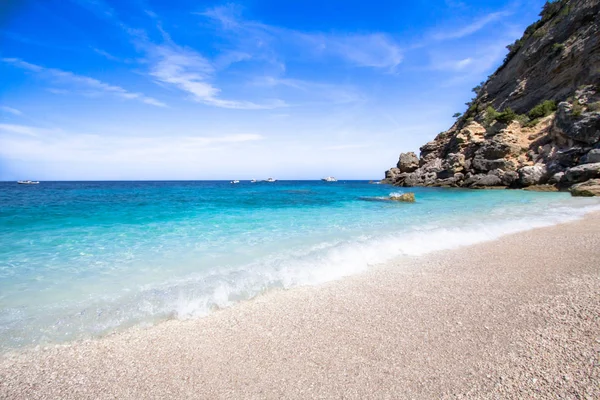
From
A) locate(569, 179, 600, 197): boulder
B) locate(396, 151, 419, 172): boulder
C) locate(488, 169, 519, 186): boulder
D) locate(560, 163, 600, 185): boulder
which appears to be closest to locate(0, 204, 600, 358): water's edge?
locate(569, 179, 600, 197): boulder

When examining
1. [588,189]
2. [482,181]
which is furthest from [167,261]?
[482,181]

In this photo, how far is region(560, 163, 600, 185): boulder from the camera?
73.6 ft

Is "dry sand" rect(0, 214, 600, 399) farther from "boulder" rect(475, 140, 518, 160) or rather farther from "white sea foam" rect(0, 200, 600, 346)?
"boulder" rect(475, 140, 518, 160)

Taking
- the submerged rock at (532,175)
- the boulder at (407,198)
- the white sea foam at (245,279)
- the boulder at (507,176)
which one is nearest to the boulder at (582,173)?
the submerged rock at (532,175)

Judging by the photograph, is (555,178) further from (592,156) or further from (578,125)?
(578,125)

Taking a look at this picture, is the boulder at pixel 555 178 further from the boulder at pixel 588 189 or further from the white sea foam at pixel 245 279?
the white sea foam at pixel 245 279

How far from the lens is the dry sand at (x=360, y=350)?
2.61 m

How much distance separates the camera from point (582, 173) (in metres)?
23.5

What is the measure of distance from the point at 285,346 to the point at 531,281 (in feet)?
16.1

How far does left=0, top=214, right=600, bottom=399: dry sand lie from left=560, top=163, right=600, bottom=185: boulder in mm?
26555

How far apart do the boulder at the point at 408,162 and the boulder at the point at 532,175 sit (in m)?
23.7

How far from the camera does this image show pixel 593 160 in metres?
23.5

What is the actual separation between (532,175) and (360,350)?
3782 centimetres

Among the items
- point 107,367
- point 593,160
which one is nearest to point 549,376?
point 107,367
